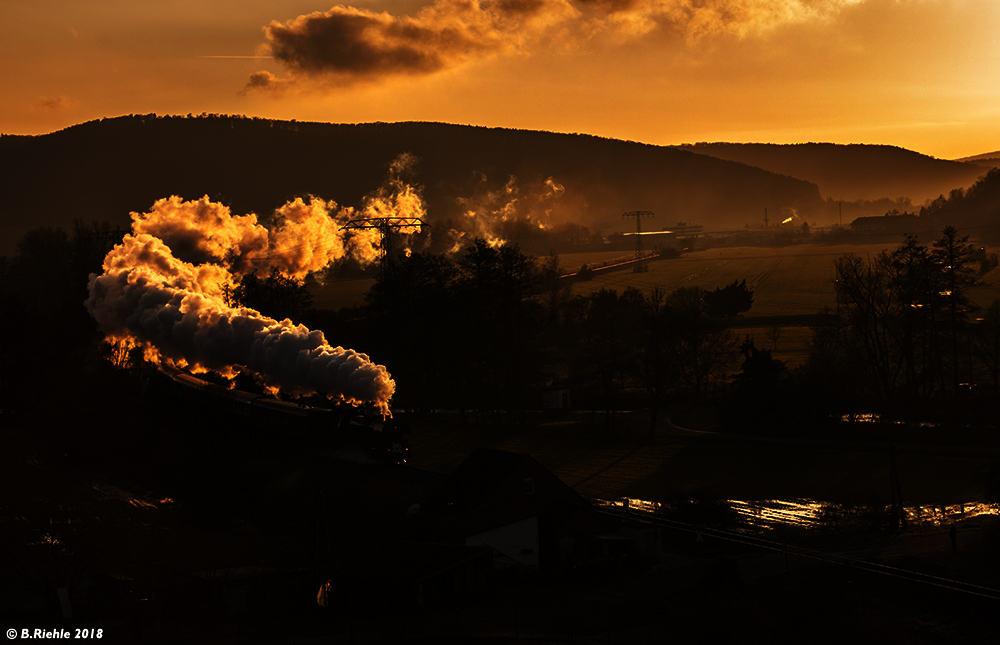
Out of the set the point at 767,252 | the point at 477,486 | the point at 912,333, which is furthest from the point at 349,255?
the point at 477,486

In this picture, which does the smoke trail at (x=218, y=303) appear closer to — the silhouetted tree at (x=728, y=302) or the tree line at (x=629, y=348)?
the tree line at (x=629, y=348)

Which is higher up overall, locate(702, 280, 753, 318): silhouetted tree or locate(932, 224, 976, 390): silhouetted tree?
locate(932, 224, 976, 390): silhouetted tree

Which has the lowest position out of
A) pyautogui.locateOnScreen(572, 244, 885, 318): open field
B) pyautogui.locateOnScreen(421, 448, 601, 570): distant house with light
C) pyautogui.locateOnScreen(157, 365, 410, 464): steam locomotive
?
pyautogui.locateOnScreen(421, 448, 601, 570): distant house with light

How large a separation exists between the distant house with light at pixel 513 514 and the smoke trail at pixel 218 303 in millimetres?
5859

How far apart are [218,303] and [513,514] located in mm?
32123

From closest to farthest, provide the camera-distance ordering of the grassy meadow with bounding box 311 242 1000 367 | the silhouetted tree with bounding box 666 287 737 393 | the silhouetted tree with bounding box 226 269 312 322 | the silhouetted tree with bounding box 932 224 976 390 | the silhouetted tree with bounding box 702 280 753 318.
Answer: the silhouetted tree with bounding box 932 224 976 390, the silhouetted tree with bounding box 666 287 737 393, the silhouetted tree with bounding box 226 269 312 322, the grassy meadow with bounding box 311 242 1000 367, the silhouetted tree with bounding box 702 280 753 318

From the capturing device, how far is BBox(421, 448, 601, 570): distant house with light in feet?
119

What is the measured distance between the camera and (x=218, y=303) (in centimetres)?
5969

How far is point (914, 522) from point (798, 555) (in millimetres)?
9450

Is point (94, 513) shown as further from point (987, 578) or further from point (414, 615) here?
point (987, 578)

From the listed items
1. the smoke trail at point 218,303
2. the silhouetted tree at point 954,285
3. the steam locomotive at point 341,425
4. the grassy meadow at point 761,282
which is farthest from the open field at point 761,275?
the steam locomotive at point 341,425

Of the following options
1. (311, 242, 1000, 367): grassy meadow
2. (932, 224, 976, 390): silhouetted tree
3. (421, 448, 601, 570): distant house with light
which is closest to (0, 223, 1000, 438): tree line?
(932, 224, 976, 390): silhouetted tree

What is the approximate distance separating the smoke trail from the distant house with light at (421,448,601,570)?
586 cm

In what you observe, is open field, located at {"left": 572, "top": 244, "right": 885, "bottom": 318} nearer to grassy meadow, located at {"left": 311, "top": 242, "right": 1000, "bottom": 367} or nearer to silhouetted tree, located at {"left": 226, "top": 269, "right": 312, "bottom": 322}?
grassy meadow, located at {"left": 311, "top": 242, "right": 1000, "bottom": 367}
